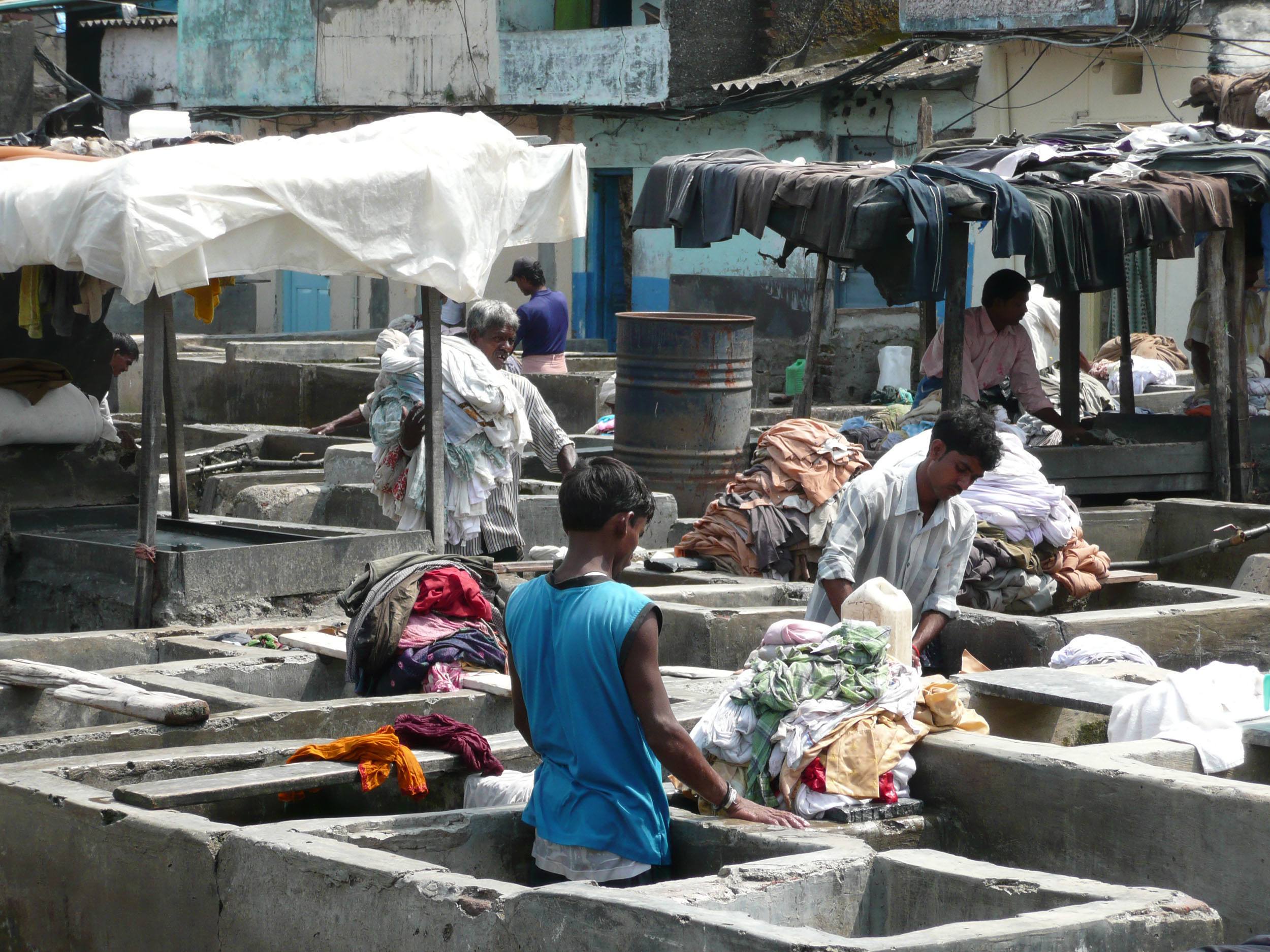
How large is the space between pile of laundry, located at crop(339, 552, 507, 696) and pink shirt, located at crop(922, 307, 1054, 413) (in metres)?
4.38

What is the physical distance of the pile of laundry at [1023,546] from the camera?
25.0 feet

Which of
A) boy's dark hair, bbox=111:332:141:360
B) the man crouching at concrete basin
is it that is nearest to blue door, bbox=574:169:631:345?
boy's dark hair, bbox=111:332:141:360

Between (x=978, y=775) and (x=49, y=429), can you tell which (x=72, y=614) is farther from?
(x=978, y=775)

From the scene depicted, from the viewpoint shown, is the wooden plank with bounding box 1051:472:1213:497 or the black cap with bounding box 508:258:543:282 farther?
the black cap with bounding box 508:258:543:282

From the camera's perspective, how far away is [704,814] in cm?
450

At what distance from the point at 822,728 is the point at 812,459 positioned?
380 centimetres

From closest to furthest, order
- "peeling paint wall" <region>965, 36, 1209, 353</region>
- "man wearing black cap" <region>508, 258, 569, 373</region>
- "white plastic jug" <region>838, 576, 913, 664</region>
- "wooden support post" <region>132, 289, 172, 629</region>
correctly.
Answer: "white plastic jug" <region>838, 576, 913, 664</region> → "wooden support post" <region>132, 289, 172, 629</region> → "man wearing black cap" <region>508, 258, 569, 373</region> → "peeling paint wall" <region>965, 36, 1209, 353</region>

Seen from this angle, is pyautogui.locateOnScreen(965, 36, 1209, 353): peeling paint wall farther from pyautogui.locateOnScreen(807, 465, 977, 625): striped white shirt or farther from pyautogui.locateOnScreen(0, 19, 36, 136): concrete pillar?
pyautogui.locateOnScreen(807, 465, 977, 625): striped white shirt

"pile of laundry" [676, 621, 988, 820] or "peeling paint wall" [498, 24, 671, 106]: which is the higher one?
"peeling paint wall" [498, 24, 671, 106]

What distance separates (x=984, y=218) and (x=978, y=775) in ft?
15.7

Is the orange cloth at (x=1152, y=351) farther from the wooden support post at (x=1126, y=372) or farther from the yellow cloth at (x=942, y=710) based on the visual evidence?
the yellow cloth at (x=942, y=710)

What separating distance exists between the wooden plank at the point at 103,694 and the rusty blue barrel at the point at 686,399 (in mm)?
4664

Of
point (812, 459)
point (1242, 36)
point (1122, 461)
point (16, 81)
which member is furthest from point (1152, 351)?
point (16, 81)

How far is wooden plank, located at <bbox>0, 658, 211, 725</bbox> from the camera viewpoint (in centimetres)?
535
